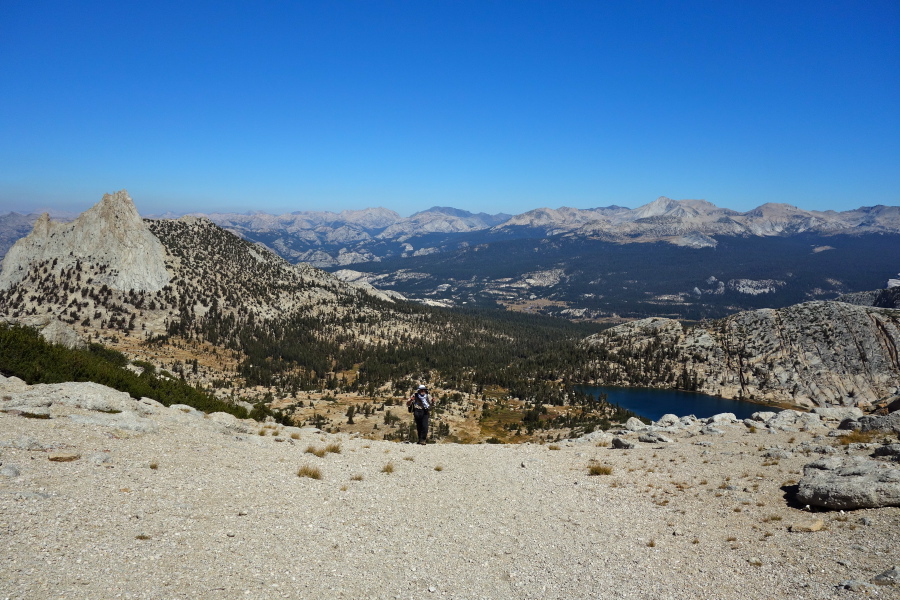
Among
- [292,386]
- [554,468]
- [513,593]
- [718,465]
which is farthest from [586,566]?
[292,386]

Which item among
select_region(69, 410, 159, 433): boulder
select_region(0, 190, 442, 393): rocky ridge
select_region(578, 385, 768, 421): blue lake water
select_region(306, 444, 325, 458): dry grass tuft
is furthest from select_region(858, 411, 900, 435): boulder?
select_region(0, 190, 442, 393): rocky ridge

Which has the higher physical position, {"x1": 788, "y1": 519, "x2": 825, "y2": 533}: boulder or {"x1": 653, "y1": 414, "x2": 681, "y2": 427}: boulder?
{"x1": 788, "y1": 519, "x2": 825, "y2": 533}: boulder

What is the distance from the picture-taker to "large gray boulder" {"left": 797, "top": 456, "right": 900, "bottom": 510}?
1462 centimetres

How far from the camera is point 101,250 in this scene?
133 m

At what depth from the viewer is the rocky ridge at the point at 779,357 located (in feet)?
378

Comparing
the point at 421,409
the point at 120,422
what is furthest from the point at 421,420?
the point at 120,422

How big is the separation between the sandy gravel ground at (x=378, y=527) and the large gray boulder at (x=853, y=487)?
0.45 metres

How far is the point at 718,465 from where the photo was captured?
70.9 ft

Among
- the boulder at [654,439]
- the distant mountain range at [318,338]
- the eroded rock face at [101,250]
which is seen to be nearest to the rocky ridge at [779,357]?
the distant mountain range at [318,338]

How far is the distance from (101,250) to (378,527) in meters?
Answer: 160

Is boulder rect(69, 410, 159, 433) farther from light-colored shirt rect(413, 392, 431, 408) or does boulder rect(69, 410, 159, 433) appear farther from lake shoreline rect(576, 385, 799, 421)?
lake shoreline rect(576, 385, 799, 421)

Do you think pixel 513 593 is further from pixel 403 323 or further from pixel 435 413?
pixel 403 323

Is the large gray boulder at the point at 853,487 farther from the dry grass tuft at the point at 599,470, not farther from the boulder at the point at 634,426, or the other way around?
the boulder at the point at 634,426

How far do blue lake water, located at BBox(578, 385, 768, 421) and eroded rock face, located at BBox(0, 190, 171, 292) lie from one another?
13903cm
